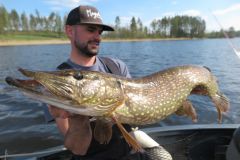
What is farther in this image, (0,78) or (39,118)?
(0,78)

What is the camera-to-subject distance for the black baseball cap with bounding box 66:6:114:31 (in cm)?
343

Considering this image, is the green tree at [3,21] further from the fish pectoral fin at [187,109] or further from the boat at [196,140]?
the fish pectoral fin at [187,109]

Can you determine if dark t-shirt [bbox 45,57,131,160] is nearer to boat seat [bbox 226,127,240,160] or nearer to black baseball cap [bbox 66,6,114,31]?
black baseball cap [bbox 66,6,114,31]

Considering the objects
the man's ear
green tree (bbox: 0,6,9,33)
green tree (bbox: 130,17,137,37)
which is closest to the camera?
the man's ear

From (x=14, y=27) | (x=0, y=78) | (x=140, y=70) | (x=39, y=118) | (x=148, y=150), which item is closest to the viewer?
(x=148, y=150)

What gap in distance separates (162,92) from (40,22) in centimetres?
9530

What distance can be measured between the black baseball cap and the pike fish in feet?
2.92

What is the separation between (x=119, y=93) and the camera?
2730mm

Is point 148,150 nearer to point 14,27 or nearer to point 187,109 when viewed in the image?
point 187,109

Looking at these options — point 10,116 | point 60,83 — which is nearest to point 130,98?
point 60,83

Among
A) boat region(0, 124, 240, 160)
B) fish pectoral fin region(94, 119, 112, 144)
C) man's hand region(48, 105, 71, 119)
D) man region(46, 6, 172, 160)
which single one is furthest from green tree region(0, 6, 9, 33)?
fish pectoral fin region(94, 119, 112, 144)

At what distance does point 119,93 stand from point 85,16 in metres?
1.12

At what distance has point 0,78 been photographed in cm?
1619

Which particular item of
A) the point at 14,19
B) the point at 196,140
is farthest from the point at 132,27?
the point at 196,140
